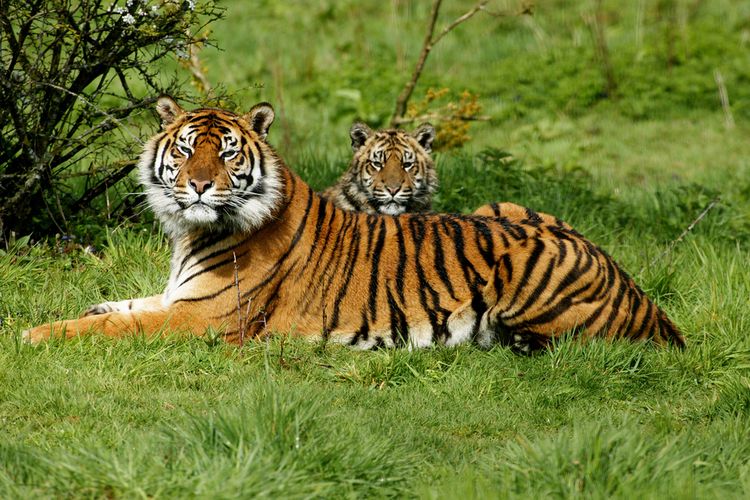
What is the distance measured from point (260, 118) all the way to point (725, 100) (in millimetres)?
8030

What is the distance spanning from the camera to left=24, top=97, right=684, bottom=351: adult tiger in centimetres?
586

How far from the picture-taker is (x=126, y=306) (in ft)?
20.4

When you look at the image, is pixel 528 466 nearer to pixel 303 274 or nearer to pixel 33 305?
pixel 303 274

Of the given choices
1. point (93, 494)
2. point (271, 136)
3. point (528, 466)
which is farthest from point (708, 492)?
point (271, 136)

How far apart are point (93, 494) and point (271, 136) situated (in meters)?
7.50

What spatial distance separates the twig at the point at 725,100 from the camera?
1231cm

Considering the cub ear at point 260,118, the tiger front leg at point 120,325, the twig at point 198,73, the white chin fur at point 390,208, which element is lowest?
the tiger front leg at point 120,325

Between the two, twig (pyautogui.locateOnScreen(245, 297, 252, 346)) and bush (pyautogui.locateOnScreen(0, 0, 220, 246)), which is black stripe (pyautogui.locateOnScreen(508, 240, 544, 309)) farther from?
bush (pyautogui.locateOnScreen(0, 0, 220, 246))

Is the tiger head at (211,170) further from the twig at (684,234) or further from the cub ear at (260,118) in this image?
the twig at (684,234)

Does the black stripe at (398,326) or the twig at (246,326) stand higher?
the twig at (246,326)

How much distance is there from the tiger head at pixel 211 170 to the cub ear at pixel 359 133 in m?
1.90

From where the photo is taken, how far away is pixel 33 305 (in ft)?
Result: 19.8

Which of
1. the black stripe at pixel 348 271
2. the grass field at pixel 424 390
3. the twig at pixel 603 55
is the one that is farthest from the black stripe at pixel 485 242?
the twig at pixel 603 55

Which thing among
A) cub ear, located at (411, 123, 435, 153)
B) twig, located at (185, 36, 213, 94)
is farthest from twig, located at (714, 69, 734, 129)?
twig, located at (185, 36, 213, 94)
